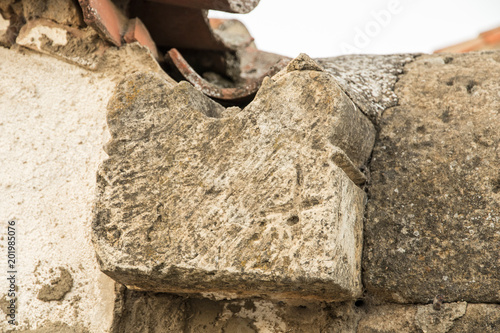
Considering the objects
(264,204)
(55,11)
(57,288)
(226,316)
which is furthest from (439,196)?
(55,11)

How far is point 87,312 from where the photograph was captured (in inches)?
57.9

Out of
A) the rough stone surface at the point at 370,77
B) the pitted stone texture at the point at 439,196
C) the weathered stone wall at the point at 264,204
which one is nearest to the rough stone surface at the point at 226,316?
the weathered stone wall at the point at 264,204

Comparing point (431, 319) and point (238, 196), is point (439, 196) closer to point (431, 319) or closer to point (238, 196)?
point (431, 319)

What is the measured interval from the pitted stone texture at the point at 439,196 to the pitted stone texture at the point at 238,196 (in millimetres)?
87

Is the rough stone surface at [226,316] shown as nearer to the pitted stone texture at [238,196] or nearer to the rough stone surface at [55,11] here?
the pitted stone texture at [238,196]

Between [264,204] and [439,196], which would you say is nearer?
[264,204]

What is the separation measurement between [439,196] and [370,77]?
540 millimetres

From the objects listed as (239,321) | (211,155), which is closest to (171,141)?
(211,155)

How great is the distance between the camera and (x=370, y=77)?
1.77 m

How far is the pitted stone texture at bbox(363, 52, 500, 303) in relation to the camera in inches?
52.7

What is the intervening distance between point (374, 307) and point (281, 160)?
50 cm

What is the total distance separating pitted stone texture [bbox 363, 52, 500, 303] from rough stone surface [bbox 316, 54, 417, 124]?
57 mm

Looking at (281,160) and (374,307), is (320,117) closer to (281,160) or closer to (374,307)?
(281,160)

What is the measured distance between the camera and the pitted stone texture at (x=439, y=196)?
1338 millimetres
